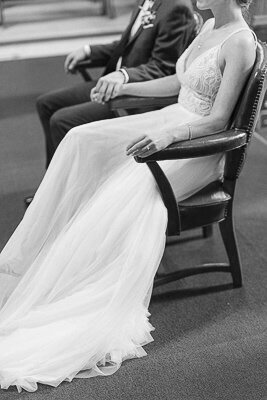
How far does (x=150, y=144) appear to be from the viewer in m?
2.09

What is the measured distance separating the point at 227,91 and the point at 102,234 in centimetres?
65

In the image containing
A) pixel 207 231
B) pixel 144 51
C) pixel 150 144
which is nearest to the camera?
pixel 150 144

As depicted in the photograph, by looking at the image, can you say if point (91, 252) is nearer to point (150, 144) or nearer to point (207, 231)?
point (150, 144)

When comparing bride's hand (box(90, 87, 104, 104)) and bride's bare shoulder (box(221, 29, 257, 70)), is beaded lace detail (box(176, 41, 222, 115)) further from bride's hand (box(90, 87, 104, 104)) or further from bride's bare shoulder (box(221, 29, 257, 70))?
bride's hand (box(90, 87, 104, 104))

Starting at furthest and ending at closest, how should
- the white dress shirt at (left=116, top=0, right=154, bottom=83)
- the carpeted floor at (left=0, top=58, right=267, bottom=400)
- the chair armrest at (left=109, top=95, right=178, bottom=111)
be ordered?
the white dress shirt at (left=116, top=0, right=154, bottom=83) < the chair armrest at (left=109, top=95, right=178, bottom=111) < the carpeted floor at (left=0, top=58, right=267, bottom=400)

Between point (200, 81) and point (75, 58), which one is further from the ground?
point (200, 81)

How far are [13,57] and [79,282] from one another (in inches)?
172

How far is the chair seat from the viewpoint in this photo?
230 cm

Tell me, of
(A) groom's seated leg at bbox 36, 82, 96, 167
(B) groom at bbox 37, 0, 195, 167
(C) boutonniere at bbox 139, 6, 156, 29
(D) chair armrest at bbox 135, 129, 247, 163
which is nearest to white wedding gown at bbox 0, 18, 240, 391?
(D) chair armrest at bbox 135, 129, 247, 163

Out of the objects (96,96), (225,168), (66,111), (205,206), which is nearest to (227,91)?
(225,168)

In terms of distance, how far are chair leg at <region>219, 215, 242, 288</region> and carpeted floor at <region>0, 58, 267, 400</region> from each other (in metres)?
0.05

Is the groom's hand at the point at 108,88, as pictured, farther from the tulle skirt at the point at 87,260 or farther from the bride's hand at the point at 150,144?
the bride's hand at the point at 150,144

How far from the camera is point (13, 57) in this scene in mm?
6168

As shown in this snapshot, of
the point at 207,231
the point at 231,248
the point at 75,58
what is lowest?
the point at 207,231
